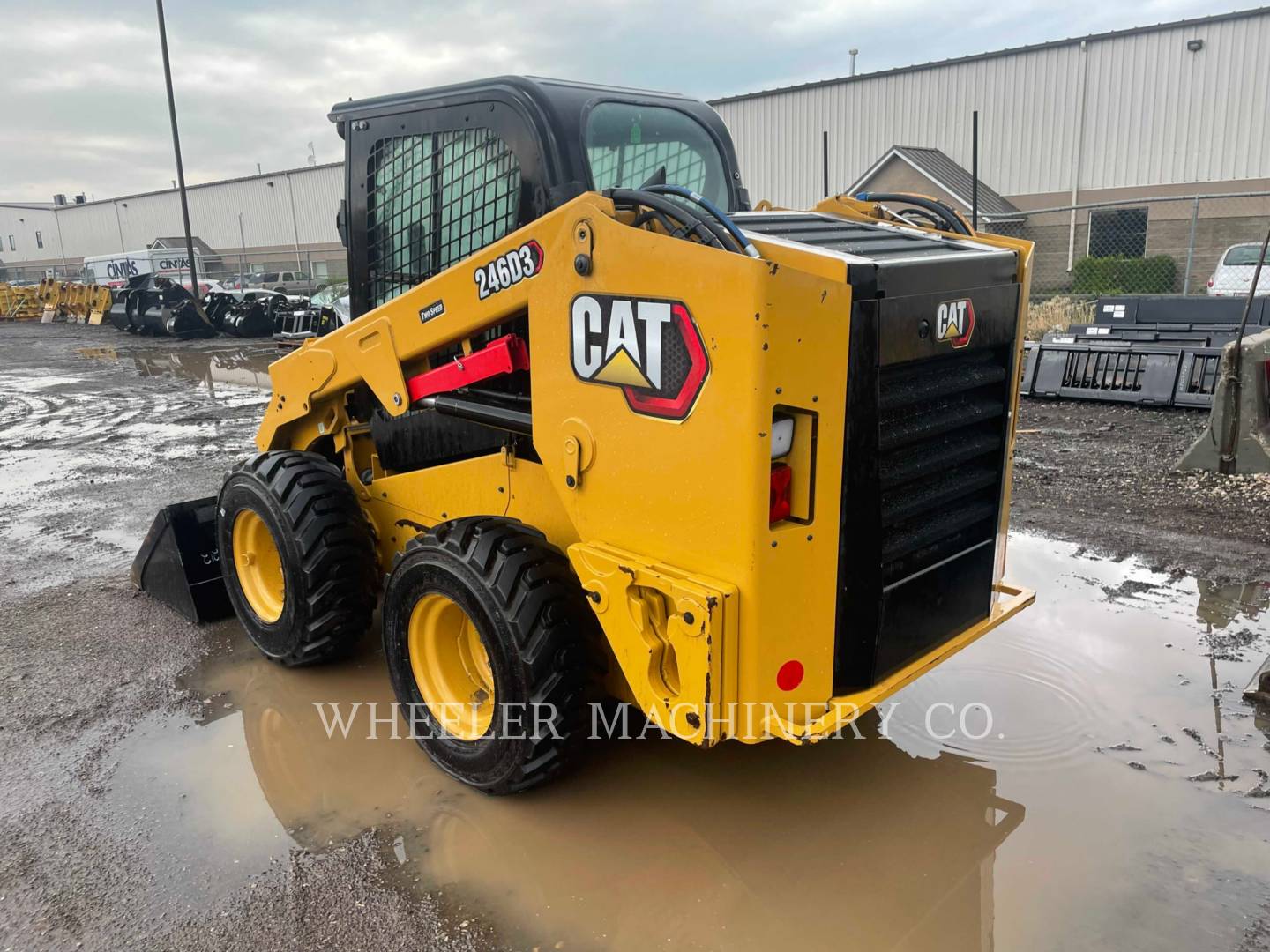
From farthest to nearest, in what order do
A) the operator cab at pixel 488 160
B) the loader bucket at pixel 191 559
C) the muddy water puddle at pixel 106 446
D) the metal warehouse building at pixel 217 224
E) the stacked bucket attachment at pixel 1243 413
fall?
the metal warehouse building at pixel 217 224, the stacked bucket attachment at pixel 1243 413, the muddy water puddle at pixel 106 446, the loader bucket at pixel 191 559, the operator cab at pixel 488 160

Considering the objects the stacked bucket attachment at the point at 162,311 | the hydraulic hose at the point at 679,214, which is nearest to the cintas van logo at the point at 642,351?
the hydraulic hose at the point at 679,214

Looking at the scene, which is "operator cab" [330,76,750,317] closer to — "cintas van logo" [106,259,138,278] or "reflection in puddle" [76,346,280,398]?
"reflection in puddle" [76,346,280,398]

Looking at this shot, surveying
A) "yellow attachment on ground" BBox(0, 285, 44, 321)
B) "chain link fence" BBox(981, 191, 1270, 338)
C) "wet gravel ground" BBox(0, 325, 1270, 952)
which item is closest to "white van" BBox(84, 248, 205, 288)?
"yellow attachment on ground" BBox(0, 285, 44, 321)

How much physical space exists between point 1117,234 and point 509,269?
23504mm

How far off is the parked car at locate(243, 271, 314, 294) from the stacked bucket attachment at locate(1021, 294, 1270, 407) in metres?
25.9

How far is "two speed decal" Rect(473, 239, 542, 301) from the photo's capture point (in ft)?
9.38

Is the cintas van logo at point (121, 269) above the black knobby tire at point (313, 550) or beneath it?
above

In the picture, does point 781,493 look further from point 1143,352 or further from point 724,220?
point 1143,352

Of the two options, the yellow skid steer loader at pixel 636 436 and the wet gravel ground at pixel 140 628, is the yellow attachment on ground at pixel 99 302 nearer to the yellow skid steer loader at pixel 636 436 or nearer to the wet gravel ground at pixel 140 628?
the wet gravel ground at pixel 140 628

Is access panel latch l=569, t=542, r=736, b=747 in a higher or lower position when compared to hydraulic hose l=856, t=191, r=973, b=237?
lower

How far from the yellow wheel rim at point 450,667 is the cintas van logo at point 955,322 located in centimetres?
188

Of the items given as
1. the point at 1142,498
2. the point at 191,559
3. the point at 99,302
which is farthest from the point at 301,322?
the point at 1142,498

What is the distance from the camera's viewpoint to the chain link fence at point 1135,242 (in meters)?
20.0

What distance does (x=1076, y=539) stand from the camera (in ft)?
18.4
